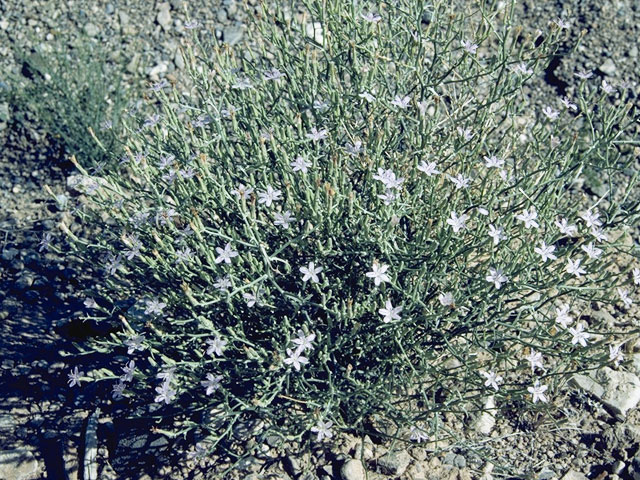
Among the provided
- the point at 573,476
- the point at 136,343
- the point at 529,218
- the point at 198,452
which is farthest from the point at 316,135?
the point at 573,476

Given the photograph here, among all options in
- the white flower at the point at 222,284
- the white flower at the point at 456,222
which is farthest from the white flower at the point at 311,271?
the white flower at the point at 456,222

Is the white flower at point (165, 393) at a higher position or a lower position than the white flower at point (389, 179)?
lower

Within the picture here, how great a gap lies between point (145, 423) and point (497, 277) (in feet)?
7.43

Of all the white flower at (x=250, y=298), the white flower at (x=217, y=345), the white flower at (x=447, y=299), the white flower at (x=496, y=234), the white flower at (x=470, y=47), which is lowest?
the white flower at (x=217, y=345)

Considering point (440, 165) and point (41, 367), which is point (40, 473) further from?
point (440, 165)

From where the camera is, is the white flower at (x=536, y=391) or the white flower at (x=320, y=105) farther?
the white flower at (x=320, y=105)

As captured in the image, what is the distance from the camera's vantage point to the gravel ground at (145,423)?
150 inches

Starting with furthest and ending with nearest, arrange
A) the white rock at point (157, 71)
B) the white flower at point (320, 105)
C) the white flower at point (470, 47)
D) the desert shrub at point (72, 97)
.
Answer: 1. the white rock at point (157, 71)
2. the desert shrub at point (72, 97)
3. the white flower at point (320, 105)
4. the white flower at point (470, 47)

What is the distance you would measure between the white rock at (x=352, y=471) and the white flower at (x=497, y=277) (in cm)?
134

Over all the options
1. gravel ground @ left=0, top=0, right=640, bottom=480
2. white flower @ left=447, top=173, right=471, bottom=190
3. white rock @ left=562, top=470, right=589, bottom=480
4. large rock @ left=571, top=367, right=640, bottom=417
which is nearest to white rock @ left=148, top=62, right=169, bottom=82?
gravel ground @ left=0, top=0, right=640, bottom=480

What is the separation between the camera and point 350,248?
137 inches

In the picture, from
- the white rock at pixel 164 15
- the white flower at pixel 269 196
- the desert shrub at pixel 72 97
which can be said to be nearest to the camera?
the white flower at pixel 269 196

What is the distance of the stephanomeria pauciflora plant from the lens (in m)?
3.26

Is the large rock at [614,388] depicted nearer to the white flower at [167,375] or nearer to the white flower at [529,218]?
the white flower at [529,218]
